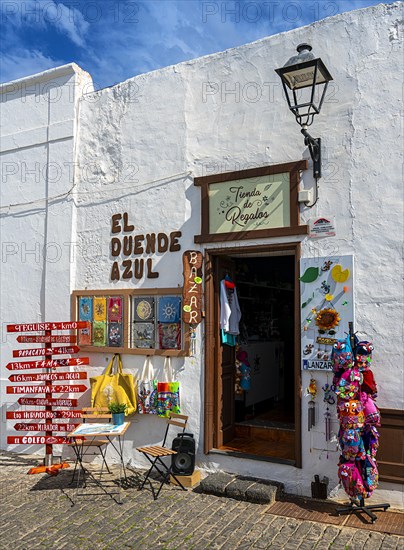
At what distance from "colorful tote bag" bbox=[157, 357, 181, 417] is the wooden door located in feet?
1.76

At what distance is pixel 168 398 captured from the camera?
23.3ft

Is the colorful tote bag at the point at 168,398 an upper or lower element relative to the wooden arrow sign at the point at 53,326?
lower

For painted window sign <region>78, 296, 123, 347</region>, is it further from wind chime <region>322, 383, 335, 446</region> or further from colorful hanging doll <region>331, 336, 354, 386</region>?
colorful hanging doll <region>331, 336, 354, 386</region>

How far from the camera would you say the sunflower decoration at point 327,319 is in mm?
6094

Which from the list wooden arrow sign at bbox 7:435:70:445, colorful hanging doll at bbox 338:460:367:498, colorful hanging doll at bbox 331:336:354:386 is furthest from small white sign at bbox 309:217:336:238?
wooden arrow sign at bbox 7:435:70:445

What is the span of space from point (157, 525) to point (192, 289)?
2809 millimetres

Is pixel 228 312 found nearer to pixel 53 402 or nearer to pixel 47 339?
pixel 47 339

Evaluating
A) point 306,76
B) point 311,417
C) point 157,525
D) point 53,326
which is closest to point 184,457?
point 157,525

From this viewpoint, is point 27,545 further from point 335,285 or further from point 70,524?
point 335,285

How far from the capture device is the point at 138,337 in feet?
24.8

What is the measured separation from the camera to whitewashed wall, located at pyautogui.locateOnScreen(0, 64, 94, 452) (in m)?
8.35

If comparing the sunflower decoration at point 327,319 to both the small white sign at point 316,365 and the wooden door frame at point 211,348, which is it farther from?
the wooden door frame at point 211,348

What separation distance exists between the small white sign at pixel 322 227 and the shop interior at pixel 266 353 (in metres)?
1.33

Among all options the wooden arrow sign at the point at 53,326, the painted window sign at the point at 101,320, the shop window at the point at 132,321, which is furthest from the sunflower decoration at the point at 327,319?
the wooden arrow sign at the point at 53,326
